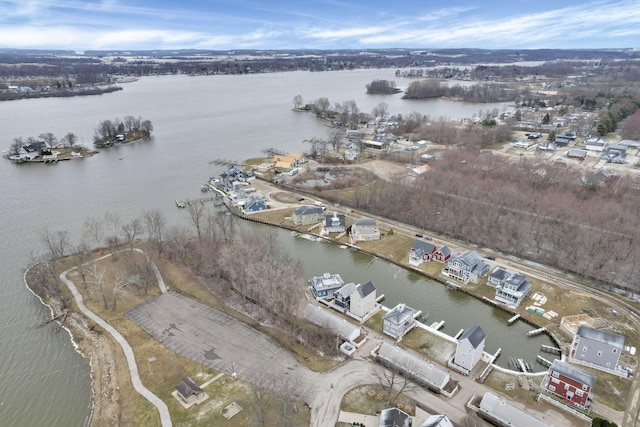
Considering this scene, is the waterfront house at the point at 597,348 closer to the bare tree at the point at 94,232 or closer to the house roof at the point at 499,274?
the house roof at the point at 499,274

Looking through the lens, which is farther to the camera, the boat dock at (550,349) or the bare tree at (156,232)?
the bare tree at (156,232)

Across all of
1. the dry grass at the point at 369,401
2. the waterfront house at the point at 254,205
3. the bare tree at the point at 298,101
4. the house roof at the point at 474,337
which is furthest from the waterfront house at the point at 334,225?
the bare tree at the point at 298,101

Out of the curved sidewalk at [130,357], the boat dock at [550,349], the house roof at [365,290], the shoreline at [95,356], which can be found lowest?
the boat dock at [550,349]

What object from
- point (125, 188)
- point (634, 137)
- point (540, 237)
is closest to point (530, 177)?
point (540, 237)

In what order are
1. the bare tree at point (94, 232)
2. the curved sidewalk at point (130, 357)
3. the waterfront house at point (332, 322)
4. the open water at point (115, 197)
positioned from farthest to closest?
1. the bare tree at point (94, 232)
2. the waterfront house at point (332, 322)
3. the open water at point (115, 197)
4. the curved sidewalk at point (130, 357)

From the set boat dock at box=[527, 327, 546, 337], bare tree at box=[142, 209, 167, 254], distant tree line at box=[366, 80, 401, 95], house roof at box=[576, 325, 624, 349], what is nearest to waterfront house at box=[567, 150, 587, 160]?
boat dock at box=[527, 327, 546, 337]

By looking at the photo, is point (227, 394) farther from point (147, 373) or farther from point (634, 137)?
point (634, 137)
